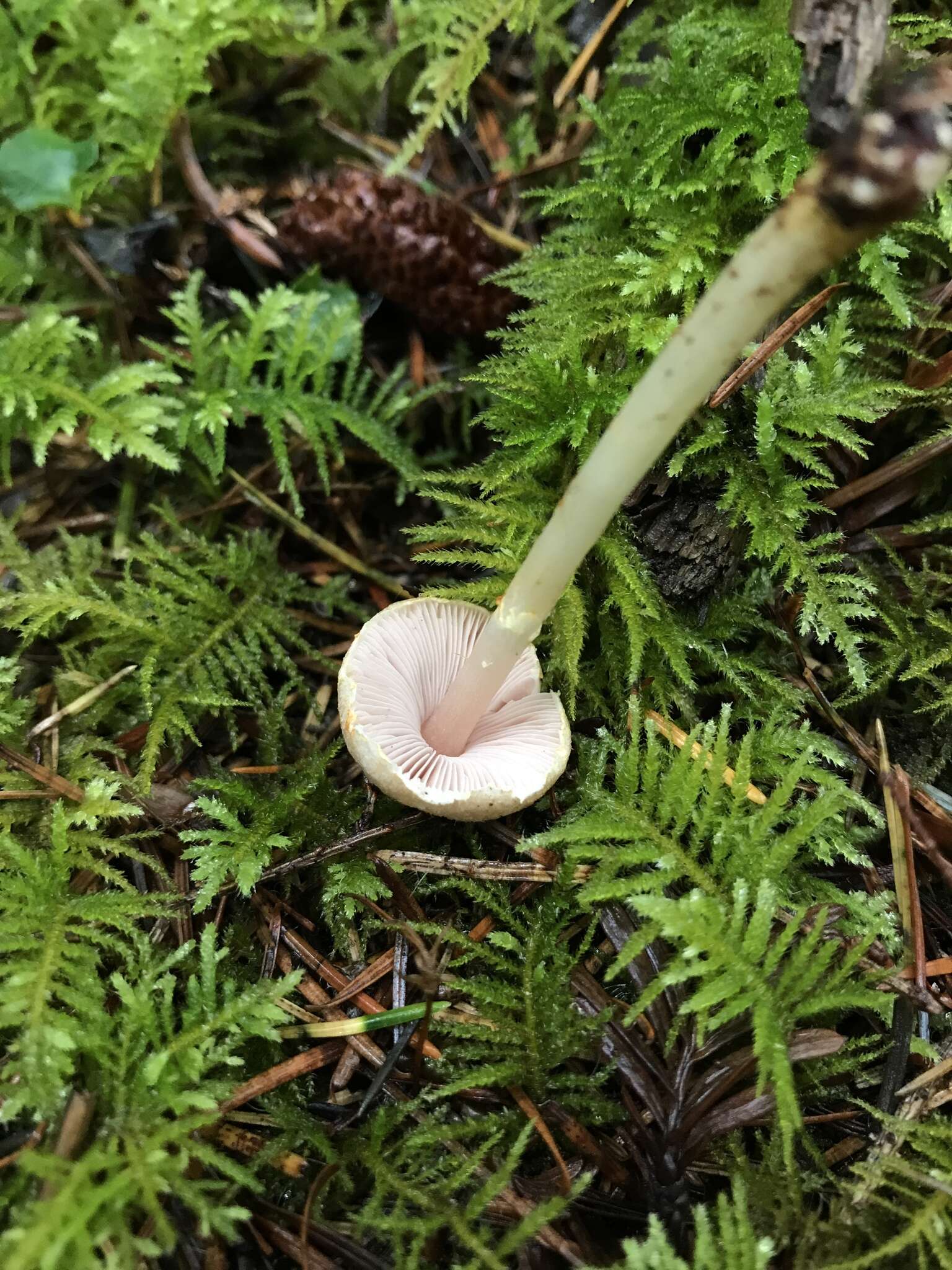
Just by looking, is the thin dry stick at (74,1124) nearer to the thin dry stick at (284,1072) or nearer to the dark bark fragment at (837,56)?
the thin dry stick at (284,1072)

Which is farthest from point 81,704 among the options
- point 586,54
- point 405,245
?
point 586,54

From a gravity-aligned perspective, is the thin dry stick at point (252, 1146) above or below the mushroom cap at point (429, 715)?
below

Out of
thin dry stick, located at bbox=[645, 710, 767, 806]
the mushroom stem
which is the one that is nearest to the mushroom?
the mushroom stem

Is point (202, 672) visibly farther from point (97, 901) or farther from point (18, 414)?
point (18, 414)

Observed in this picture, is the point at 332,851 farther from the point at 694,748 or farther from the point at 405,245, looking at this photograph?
the point at 405,245

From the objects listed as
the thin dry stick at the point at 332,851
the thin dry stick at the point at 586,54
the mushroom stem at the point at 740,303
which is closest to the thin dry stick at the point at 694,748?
the mushroom stem at the point at 740,303
